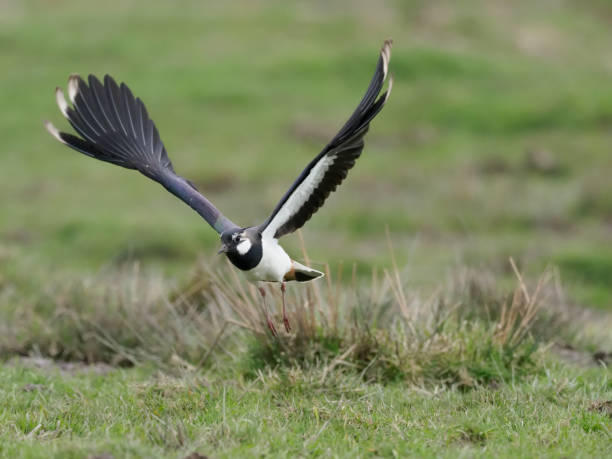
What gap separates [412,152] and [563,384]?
48.7ft

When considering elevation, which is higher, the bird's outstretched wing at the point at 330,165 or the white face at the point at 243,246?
the bird's outstretched wing at the point at 330,165

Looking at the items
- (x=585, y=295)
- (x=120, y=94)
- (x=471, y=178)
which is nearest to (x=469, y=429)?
(x=120, y=94)

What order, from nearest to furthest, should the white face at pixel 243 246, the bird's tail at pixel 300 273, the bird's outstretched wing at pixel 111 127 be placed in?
1. the white face at pixel 243 246
2. the bird's tail at pixel 300 273
3. the bird's outstretched wing at pixel 111 127

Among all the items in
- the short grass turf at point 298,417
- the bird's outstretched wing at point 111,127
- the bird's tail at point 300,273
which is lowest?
the short grass turf at point 298,417

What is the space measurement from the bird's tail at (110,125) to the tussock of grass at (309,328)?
4.07 feet

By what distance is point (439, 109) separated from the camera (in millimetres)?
22625

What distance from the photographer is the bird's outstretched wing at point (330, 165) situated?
15.1ft

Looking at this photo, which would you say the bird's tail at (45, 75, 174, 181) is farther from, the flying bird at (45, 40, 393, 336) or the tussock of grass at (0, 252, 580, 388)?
the tussock of grass at (0, 252, 580, 388)

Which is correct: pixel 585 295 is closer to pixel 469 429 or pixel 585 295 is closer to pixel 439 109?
pixel 469 429

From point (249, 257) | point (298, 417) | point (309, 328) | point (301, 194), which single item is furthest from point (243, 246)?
point (309, 328)

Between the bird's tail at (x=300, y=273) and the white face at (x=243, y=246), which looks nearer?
the white face at (x=243, y=246)

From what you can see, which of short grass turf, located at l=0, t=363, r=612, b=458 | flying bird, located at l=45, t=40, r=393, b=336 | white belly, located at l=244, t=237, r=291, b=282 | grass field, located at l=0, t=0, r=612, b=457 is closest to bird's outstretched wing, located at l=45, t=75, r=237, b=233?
flying bird, located at l=45, t=40, r=393, b=336

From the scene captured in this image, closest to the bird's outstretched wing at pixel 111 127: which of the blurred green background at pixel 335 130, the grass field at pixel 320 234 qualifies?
the grass field at pixel 320 234

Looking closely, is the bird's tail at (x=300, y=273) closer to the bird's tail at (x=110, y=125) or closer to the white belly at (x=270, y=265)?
the white belly at (x=270, y=265)
